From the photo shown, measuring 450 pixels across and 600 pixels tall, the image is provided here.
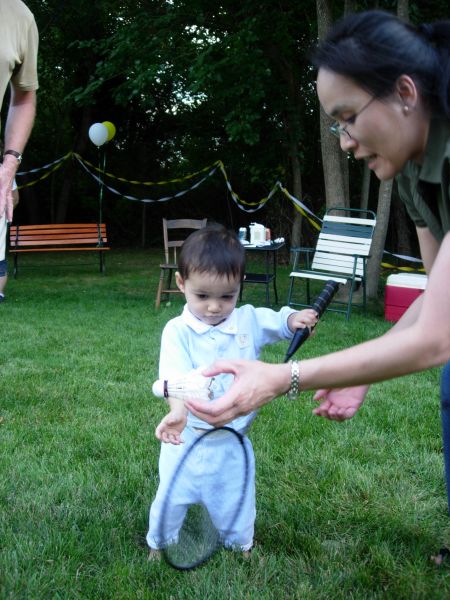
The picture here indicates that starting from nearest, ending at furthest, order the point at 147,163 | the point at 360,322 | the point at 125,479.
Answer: the point at 125,479 < the point at 360,322 < the point at 147,163

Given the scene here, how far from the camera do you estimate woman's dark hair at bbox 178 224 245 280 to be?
190 cm

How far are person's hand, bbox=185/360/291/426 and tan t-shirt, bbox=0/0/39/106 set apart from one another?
1.88 meters

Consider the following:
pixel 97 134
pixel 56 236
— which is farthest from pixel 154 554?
pixel 97 134

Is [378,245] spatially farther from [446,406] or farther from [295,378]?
[295,378]

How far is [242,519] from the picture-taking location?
6.72 ft

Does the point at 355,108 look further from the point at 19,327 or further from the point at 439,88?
the point at 19,327

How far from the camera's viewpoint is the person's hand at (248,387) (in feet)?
4.43

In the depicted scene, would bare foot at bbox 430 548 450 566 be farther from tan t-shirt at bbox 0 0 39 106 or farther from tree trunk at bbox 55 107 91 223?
tree trunk at bbox 55 107 91 223

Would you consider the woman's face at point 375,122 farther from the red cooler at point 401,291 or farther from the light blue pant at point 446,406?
the red cooler at point 401,291

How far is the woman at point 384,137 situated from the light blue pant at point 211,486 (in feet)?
1.89

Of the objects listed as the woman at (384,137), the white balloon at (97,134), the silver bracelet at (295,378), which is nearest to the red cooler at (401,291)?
the woman at (384,137)

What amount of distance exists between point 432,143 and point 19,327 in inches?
208

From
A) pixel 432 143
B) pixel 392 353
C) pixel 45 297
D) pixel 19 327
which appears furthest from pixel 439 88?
pixel 45 297

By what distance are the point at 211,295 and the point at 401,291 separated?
495cm
